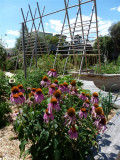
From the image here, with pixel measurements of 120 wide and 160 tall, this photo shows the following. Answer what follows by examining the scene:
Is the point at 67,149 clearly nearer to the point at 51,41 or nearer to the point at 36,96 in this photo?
the point at 36,96

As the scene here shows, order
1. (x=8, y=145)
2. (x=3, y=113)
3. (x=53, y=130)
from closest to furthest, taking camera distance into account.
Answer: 1. (x=53, y=130)
2. (x=8, y=145)
3. (x=3, y=113)

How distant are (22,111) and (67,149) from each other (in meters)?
0.52

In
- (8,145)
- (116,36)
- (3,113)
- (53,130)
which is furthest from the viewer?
(116,36)

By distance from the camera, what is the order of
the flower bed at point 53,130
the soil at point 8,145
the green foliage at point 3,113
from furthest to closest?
the green foliage at point 3,113 → the soil at point 8,145 → the flower bed at point 53,130

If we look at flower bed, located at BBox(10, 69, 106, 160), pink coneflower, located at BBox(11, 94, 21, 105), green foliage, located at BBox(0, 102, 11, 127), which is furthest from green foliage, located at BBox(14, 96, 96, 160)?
green foliage, located at BBox(0, 102, 11, 127)

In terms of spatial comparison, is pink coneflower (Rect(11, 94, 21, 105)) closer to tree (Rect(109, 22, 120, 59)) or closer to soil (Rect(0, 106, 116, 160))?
soil (Rect(0, 106, 116, 160))

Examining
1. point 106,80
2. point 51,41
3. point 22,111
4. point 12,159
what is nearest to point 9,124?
point 12,159

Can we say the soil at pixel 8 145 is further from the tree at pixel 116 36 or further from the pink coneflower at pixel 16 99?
the tree at pixel 116 36

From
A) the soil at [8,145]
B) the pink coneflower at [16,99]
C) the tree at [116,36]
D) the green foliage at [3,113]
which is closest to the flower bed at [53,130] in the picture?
the pink coneflower at [16,99]

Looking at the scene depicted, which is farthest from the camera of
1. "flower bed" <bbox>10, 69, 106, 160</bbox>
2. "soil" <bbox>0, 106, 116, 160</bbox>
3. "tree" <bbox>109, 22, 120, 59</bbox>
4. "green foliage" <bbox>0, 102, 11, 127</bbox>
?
"tree" <bbox>109, 22, 120, 59</bbox>

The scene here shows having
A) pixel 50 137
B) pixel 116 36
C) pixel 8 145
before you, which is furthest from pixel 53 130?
pixel 116 36

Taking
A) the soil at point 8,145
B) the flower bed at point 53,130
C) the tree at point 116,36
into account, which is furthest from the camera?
the tree at point 116,36

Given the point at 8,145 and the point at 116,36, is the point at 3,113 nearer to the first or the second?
the point at 8,145

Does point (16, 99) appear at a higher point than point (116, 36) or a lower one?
lower
